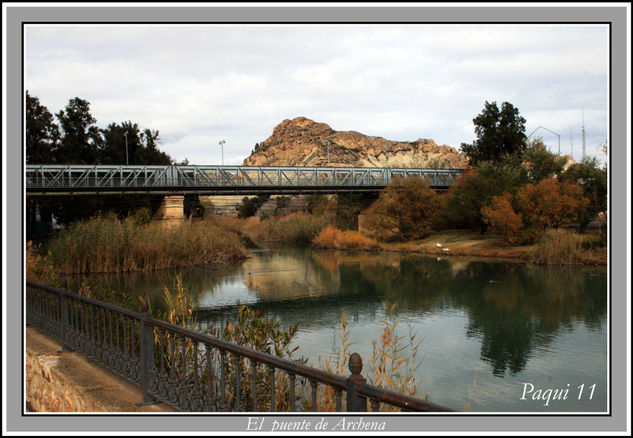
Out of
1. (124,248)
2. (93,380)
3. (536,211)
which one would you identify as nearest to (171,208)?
(124,248)

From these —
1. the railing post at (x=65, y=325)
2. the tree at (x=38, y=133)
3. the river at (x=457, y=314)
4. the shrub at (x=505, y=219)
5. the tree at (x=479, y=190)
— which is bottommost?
the river at (x=457, y=314)

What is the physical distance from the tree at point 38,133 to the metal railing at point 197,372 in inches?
1419

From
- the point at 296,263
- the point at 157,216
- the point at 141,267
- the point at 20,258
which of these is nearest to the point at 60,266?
the point at 141,267

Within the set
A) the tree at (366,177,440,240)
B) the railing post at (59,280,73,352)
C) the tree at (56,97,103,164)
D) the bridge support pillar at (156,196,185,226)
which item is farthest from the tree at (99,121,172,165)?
the railing post at (59,280,73,352)

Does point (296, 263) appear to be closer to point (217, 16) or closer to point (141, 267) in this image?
point (141, 267)

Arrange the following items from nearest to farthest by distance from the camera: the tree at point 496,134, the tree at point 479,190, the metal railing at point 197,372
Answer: the metal railing at point 197,372 < the tree at point 479,190 < the tree at point 496,134

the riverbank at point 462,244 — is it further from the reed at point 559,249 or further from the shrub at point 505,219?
the shrub at point 505,219

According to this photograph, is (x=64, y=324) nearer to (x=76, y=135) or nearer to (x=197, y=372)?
(x=197, y=372)

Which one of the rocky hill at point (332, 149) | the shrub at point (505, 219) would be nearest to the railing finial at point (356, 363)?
the shrub at point (505, 219)

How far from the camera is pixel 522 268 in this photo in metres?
25.3

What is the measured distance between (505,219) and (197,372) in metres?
27.0

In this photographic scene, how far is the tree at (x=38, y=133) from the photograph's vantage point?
Answer: 136 feet

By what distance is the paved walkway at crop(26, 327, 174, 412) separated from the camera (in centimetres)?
584

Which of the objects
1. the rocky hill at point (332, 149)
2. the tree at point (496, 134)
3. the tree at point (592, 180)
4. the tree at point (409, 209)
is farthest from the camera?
the rocky hill at point (332, 149)
